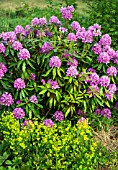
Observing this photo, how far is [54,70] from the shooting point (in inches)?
187

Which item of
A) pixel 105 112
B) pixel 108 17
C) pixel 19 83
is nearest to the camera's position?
pixel 19 83

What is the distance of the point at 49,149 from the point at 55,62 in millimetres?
1284

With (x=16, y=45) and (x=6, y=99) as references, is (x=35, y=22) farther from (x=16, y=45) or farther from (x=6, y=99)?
(x=6, y=99)

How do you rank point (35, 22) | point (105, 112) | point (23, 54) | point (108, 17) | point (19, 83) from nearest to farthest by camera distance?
point (23, 54), point (19, 83), point (35, 22), point (105, 112), point (108, 17)

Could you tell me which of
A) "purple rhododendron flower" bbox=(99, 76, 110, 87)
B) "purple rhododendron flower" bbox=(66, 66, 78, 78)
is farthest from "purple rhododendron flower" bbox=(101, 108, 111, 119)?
"purple rhododendron flower" bbox=(66, 66, 78, 78)

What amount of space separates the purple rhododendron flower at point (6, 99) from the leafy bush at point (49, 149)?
2.15 ft

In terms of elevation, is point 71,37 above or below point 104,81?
above

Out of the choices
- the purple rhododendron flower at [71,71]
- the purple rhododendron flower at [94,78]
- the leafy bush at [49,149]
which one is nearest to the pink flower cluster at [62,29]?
the purple rhododendron flower at [71,71]

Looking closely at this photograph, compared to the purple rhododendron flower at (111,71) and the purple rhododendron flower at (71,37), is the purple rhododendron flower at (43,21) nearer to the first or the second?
the purple rhododendron flower at (71,37)

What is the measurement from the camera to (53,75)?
15.6 ft

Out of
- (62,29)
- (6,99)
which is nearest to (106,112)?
(62,29)

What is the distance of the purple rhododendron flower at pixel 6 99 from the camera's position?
4844 millimetres

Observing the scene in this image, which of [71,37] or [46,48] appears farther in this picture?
[71,37]

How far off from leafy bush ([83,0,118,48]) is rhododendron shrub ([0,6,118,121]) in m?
Answer: 0.76
